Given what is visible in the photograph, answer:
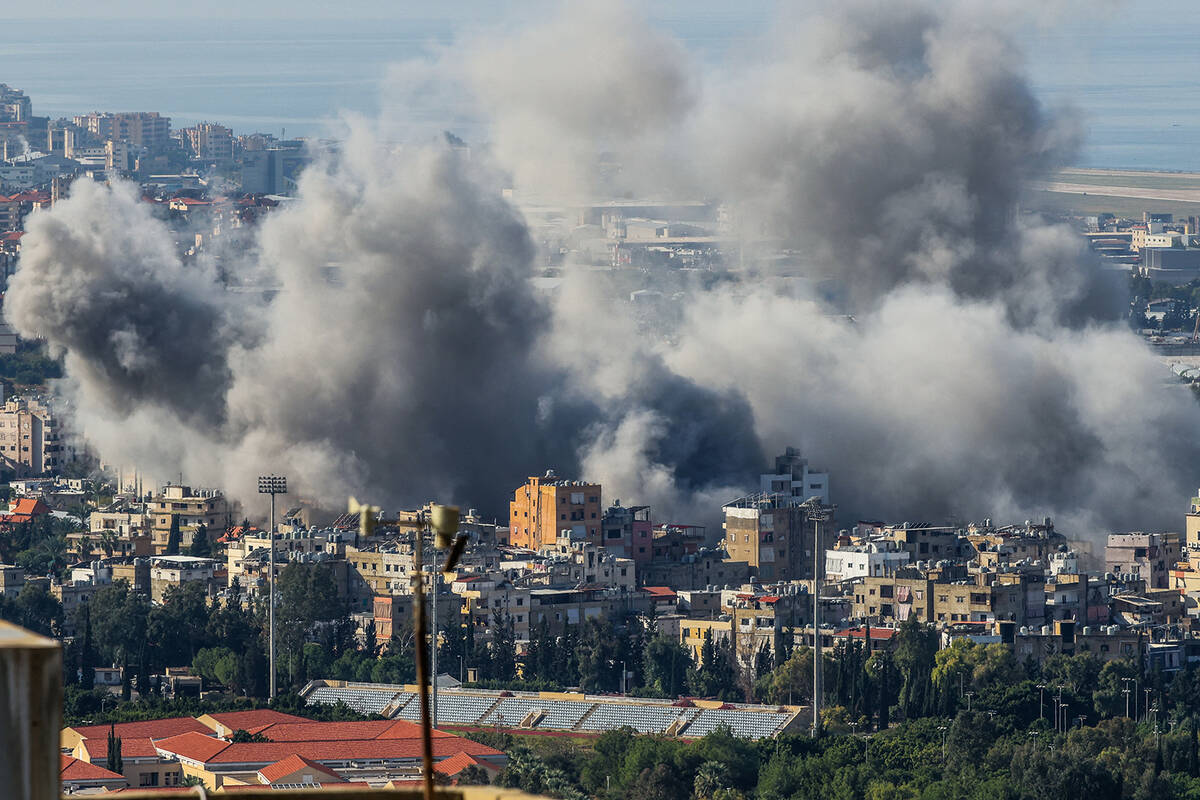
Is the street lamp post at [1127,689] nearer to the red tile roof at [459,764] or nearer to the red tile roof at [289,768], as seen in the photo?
the red tile roof at [459,764]

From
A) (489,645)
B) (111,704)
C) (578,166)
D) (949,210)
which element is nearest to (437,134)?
(578,166)

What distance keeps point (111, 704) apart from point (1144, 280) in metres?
67.6

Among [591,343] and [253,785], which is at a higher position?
[591,343]

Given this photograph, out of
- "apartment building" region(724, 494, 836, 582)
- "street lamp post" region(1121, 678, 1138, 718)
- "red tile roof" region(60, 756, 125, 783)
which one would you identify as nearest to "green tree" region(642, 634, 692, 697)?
"street lamp post" region(1121, 678, 1138, 718)

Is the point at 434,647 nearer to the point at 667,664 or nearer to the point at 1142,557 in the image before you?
the point at 667,664

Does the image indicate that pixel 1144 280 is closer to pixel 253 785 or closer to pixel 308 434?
pixel 308 434

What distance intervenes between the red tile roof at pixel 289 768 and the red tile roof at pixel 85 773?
4.35 feet

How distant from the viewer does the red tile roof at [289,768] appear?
2659 centimetres

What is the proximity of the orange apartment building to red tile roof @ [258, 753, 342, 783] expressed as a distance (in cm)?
1731

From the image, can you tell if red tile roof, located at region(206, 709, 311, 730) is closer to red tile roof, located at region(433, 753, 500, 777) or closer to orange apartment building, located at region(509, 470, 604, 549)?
red tile roof, located at region(433, 753, 500, 777)

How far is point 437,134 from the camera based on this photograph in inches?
2478

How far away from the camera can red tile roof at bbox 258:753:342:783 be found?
26594 millimetres

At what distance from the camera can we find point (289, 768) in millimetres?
26859

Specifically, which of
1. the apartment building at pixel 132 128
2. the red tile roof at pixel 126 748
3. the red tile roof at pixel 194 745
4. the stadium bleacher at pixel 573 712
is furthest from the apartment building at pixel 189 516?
the apartment building at pixel 132 128
